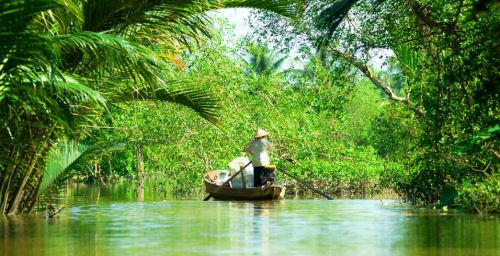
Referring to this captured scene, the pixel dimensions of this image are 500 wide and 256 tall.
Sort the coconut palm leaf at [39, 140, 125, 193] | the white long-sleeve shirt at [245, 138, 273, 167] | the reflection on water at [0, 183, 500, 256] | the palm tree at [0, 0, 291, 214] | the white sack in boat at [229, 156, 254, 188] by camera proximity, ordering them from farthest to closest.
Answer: the white sack in boat at [229, 156, 254, 188] → the white long-sleeve shirt at [245, 138, 273, 167] → the coconut palm leaf at [39, 140, 125, 193] → the palm tree at [0, 0, 291, 214] → the reflection on water at [0, 183, 500, 256]

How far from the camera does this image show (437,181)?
72.8 ft

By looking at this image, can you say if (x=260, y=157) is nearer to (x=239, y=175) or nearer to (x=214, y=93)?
(x=239, y=175)

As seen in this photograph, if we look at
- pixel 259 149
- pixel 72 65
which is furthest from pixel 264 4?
Answer: pixel 259 149

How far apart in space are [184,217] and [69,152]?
2.19m

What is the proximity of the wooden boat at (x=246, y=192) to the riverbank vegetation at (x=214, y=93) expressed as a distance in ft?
9.93

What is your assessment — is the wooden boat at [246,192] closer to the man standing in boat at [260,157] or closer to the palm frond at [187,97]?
the man standing in boat at [260,157]

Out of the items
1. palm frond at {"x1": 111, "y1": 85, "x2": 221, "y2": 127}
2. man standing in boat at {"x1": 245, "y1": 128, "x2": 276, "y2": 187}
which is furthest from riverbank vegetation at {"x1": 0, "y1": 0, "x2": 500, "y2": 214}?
man standing in boat at {"x1": 245, "y1": 128, "x2": 276, "y2": 187}

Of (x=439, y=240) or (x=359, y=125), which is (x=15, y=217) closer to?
(x=439, y=240)

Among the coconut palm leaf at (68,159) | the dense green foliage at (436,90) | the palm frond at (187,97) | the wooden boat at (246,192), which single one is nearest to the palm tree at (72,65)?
the palm frond at (187,97)

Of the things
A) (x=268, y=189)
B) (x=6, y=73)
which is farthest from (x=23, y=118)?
(x=268, y=189)

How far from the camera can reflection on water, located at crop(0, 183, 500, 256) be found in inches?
403

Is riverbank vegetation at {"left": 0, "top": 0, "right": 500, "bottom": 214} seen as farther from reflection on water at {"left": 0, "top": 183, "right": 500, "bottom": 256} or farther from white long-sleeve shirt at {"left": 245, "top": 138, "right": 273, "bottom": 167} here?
white long-sleeve shirt at {"left": 245, "top": 138, "right": 273, "bottom": 167}

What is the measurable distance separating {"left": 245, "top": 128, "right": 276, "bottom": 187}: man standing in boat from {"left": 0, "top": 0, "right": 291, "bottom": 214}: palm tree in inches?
365

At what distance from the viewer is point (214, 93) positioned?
20672 mm
